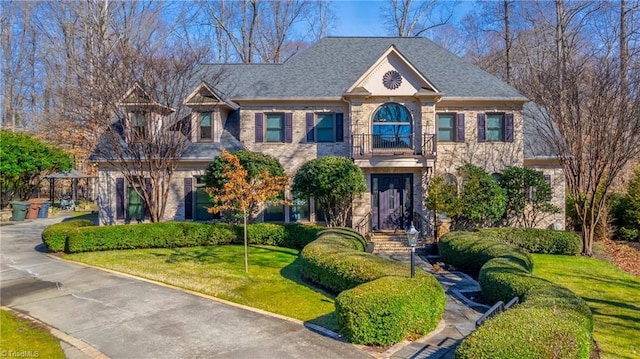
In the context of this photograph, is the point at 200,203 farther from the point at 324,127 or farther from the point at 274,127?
the point at 324,127

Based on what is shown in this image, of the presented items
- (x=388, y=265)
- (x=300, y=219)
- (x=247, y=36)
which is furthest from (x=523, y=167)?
(x=247, y=36)

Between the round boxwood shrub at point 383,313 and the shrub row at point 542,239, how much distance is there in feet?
30.8

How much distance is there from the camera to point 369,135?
57.4 ft

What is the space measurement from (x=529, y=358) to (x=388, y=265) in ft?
14.0

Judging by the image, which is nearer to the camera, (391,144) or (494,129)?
(391,144)

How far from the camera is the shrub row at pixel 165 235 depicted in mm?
14242

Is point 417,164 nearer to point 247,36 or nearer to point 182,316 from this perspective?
point 182,316

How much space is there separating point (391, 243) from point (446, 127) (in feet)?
21.6

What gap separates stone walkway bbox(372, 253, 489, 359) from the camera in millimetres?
6262

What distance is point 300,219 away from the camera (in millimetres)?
18266

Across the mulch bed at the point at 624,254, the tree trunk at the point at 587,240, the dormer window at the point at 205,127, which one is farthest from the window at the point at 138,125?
the mulch bed at the point at 624,254

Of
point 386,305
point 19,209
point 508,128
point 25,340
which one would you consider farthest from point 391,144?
point 19,209

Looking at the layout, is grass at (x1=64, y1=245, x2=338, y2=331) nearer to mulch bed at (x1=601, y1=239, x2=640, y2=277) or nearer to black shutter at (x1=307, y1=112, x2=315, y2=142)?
black shutter at (x1=307, y1=112, x2=315, y2=142)

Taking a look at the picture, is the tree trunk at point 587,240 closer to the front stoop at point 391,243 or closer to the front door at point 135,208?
the front stoop at point 391,243
